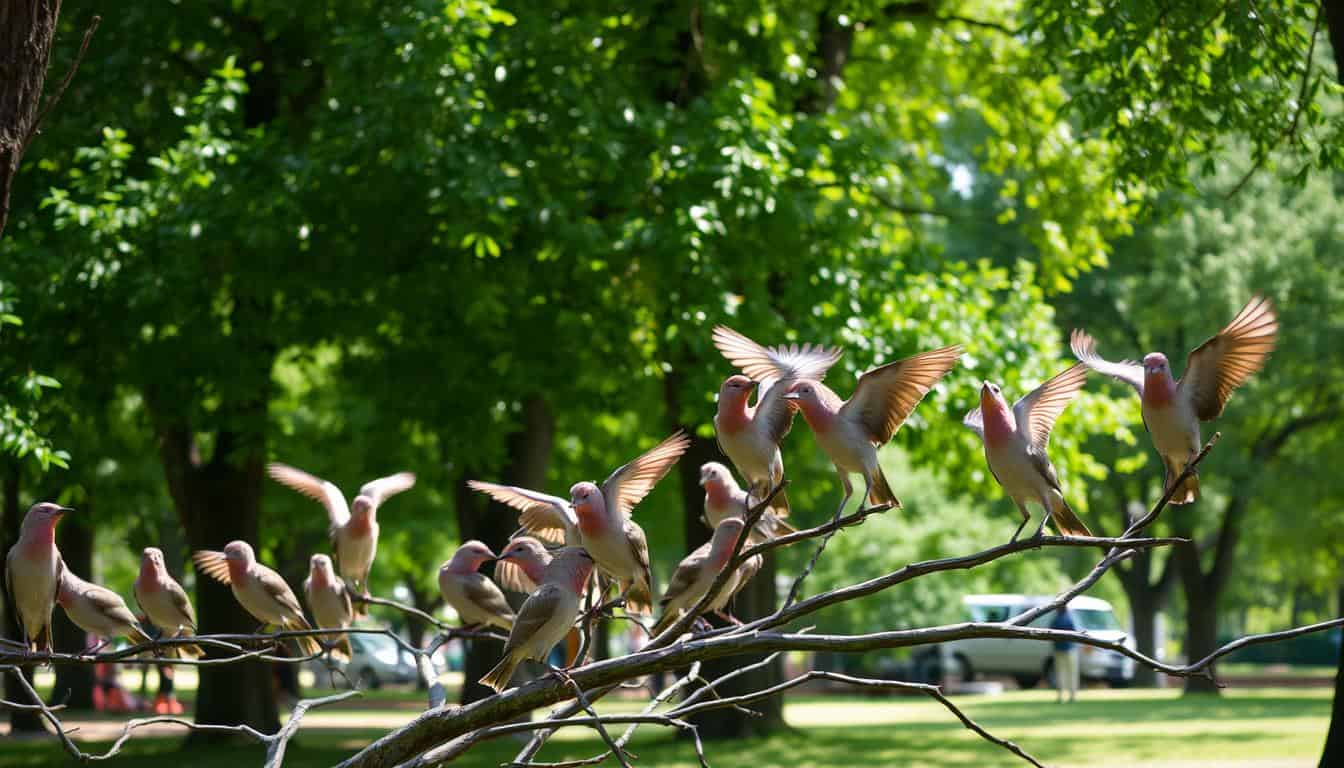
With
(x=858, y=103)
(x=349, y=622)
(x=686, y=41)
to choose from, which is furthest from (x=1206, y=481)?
(x=349, y=622)

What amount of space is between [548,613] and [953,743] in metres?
14.4

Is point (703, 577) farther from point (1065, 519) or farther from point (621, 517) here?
point (1065, 519)

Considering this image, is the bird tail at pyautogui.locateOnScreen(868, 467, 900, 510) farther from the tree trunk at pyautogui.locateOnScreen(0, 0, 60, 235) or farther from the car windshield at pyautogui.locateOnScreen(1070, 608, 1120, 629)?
the car windshield at pyautogui.locateOnScreen(1070, 608, 1120, 629)

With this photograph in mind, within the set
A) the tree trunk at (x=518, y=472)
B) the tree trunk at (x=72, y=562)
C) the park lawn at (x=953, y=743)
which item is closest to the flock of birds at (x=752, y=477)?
the park lawn at (x=953, y=743)

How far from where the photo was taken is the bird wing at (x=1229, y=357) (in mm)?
4406

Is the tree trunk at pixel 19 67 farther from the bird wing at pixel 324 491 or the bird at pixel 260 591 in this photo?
the bird wing at pixel 324 491

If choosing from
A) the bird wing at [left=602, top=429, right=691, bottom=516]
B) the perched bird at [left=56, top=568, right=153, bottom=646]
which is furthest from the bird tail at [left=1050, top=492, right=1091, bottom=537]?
the perched bird at [left=56, top=568, right=153, bottom=646]

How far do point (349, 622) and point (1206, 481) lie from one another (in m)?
26.3

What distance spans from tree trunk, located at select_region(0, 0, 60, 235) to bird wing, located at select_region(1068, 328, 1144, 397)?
3180mm

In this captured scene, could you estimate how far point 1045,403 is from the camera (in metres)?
4.83

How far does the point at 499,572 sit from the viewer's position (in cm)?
580

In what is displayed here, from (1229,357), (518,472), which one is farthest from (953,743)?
(1229,357)

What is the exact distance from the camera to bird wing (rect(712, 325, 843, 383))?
15.9 ft

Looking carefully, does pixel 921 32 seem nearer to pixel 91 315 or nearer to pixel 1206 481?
pixel 91 315
